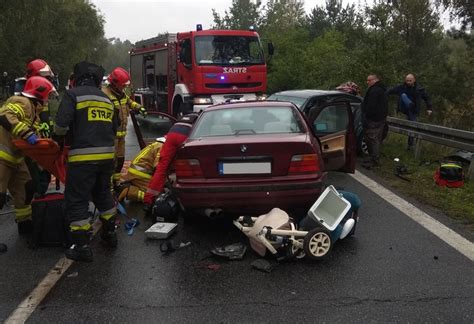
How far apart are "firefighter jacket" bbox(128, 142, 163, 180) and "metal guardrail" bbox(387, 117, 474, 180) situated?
15.6 feet

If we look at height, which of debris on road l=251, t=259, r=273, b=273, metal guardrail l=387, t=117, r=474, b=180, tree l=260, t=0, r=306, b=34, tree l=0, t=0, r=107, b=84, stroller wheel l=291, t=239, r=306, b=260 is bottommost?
debris on road l=251, t=259, r=273, b=273

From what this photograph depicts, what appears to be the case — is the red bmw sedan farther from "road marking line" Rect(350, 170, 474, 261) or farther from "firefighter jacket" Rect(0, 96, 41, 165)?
"firefighter jacket" Rect(0, 96, 41, 165)

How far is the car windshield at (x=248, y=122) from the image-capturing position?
17.5 feet

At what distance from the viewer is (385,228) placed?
5.42 metres

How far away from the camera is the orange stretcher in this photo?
473 cm

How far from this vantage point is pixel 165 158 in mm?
6137

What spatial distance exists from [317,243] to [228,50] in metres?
9.20

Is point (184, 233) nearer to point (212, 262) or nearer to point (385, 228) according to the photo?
point (212, 262)

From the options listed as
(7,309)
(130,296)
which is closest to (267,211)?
(130,296)

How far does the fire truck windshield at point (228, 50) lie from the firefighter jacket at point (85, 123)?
26.2 feet

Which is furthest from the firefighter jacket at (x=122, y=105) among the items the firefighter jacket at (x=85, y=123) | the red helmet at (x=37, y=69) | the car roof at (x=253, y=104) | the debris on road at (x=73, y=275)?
the debris on road at (x=73, y=275)

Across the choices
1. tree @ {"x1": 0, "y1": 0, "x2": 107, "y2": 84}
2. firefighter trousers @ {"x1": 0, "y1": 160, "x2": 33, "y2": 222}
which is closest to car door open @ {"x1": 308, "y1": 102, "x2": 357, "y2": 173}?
firefighter trousers @ {"x1": 0, "y1": 160, "x2": 33, "y2": 222}

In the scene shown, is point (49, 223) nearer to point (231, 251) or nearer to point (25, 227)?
point (25, 227)

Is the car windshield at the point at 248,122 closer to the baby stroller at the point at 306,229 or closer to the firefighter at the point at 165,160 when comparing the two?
the firefighter at the point at 165,160
